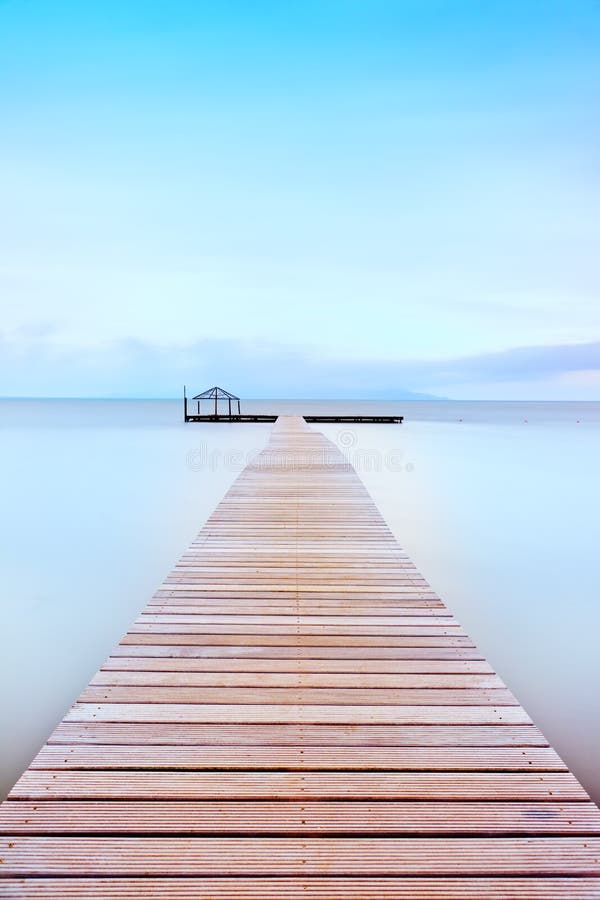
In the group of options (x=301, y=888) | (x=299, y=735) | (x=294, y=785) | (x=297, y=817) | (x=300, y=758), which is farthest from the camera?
(x=299, y=735)

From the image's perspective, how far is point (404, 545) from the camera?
7.12 m

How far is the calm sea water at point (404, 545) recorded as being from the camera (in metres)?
3.44

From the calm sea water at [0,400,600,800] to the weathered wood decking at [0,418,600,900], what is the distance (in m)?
1.11

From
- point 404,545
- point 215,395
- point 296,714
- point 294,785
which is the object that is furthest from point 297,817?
point 215,395

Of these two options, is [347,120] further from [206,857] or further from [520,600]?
[206,857]

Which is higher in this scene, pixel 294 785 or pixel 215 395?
pixel 215 395

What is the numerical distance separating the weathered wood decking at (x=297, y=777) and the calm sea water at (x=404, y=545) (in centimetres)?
111

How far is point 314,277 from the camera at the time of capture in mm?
34125

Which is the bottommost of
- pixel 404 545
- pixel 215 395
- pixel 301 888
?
pixel 404 545

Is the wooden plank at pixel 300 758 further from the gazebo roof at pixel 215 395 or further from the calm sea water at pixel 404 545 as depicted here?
the gazebo roof at pixel 215 395

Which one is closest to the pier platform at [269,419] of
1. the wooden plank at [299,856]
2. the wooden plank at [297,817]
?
the wooden plank at [297,817]

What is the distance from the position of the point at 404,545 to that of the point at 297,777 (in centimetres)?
578

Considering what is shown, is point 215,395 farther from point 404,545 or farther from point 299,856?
point 299,856

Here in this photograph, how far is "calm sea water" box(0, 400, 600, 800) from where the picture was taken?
3438 mm
